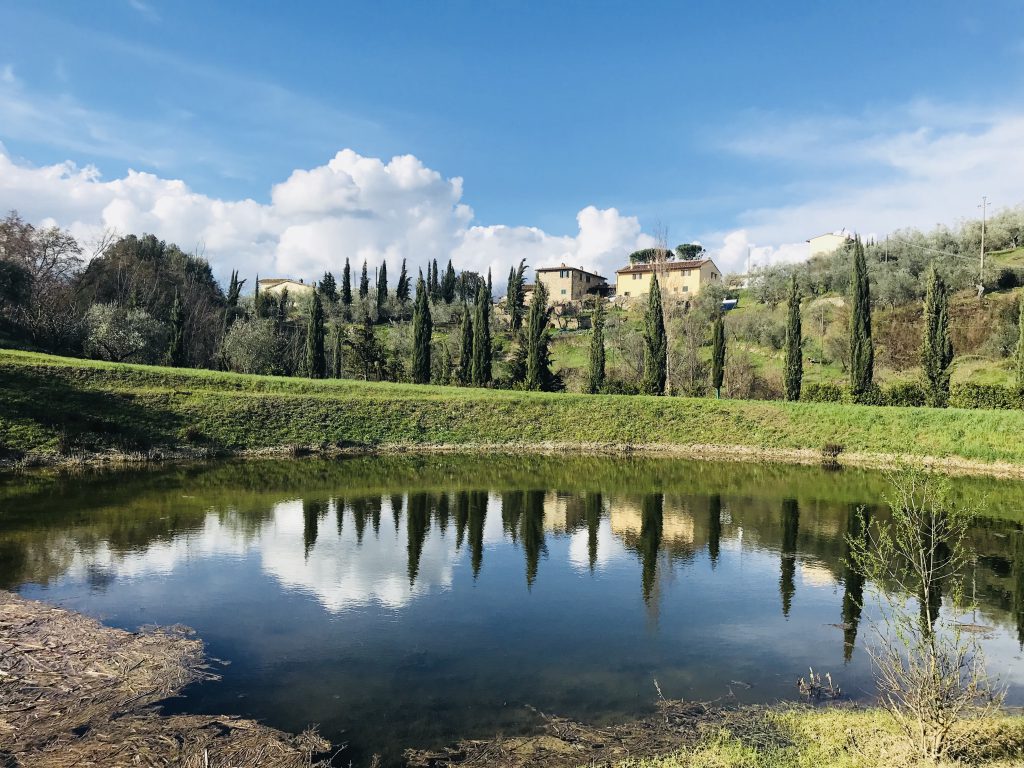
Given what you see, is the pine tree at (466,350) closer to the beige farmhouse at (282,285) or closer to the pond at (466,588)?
the pond at (466,588)

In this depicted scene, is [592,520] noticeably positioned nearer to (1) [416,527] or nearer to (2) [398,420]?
(1) [416,527]

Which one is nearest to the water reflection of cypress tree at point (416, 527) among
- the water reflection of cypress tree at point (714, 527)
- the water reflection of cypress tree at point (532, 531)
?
the water reflection of cypress tree at point (532, 531)

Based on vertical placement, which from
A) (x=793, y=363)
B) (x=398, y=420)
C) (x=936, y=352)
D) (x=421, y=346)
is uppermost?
(x=421, y=346)

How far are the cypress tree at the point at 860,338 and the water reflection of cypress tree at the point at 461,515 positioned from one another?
112 feet

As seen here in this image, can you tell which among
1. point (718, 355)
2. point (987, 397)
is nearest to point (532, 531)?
point (987, 397)

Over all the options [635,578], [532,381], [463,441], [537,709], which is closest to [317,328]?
[532,381]

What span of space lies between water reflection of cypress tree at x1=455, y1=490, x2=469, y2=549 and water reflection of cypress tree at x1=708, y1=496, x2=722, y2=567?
7729mm

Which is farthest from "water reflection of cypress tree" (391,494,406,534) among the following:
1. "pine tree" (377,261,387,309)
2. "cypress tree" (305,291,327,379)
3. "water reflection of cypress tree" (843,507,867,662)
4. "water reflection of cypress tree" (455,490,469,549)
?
"pine tree" (377,261,387,309)

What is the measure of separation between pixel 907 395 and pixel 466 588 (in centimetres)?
4173

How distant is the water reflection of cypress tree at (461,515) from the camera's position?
2102 cm

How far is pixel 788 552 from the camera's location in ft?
65.1

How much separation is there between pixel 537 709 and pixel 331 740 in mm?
3052

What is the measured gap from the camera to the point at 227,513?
23.2 m

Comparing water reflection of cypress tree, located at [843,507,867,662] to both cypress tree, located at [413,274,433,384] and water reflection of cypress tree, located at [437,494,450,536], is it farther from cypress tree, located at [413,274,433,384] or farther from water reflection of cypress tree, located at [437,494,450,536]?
cypress tree, located at [413,274,433,384]
